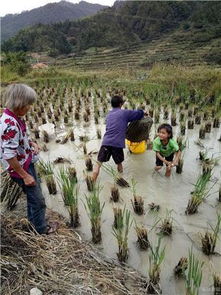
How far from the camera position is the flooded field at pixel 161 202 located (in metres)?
2.40

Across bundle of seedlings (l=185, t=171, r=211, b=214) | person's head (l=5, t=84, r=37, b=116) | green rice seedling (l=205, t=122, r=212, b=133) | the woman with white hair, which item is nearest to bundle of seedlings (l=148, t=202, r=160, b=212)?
bundle of seedlings (l=185, t=171, r=211, b=214)

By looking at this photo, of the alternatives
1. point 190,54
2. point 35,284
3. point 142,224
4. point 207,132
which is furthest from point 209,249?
point 190,54

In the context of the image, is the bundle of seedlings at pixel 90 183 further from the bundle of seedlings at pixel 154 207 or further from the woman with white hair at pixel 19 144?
the woman with white hair at pixel 19 144

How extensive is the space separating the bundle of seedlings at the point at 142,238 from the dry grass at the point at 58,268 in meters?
0.27

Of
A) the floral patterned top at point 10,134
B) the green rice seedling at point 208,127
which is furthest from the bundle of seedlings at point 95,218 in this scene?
the green rice seedling at point 208,127

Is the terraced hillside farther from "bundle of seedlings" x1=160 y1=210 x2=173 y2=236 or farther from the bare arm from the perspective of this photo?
the bare arm

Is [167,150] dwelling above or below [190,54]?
above

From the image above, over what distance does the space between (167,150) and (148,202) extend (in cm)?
83

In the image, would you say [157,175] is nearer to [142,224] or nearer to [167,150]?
[167,150]

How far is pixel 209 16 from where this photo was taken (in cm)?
4453

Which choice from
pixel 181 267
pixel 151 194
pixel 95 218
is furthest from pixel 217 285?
pixel 151 194

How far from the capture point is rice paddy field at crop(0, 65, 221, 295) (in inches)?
92.2

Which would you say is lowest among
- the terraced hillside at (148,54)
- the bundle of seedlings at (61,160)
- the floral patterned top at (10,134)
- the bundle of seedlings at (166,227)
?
the terraced hillside at (148,54)

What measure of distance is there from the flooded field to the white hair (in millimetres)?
1305
